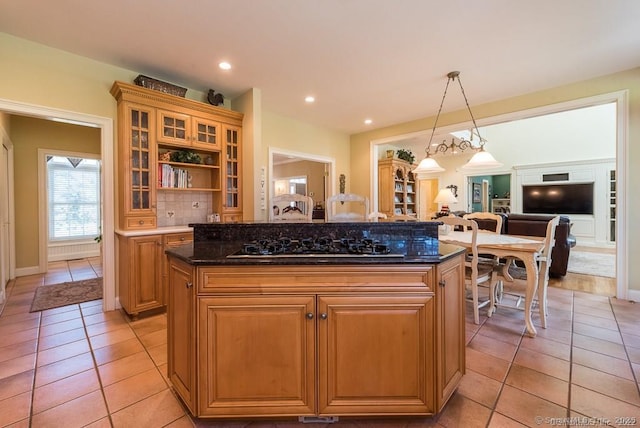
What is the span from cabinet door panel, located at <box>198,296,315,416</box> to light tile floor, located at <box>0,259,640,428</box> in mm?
195

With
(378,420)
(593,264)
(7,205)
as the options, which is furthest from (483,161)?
(7,205)

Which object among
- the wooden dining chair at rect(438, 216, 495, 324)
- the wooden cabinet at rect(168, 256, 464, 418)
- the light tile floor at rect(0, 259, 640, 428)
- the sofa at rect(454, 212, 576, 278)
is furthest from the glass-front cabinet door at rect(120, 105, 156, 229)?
the sofa at rect(454, 212, 576, 278)

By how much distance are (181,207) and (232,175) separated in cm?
75

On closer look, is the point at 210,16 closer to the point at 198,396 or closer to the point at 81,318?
the point at 198,396

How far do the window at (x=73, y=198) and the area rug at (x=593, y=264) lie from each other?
8.79 metres

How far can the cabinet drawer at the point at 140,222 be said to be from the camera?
2822mm

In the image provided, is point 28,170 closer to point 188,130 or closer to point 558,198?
point 188,130

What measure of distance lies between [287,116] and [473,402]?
4.29m

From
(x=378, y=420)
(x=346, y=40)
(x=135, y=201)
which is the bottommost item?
(x=378, y=420)

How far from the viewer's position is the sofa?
3850 mm

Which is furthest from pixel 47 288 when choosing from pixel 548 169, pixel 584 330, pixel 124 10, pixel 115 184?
pixel 548 169

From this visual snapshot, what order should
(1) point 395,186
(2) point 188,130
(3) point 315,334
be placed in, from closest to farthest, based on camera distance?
(3) point 315,334 < (2) point 188,130 < (1) point 395,186

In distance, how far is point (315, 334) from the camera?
1325mm

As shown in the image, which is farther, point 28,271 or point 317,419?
point 28,271
